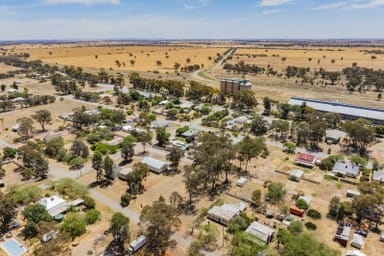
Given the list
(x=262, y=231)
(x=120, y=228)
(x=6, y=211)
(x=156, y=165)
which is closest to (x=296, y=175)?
(x=262, y=231)

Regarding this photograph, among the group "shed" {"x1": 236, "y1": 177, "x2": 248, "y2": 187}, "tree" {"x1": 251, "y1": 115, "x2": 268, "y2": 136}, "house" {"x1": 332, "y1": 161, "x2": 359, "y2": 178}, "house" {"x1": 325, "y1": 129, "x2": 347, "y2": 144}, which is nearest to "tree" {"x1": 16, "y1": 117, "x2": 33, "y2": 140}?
"shed" {"x1": 236, "y1": 177, "x2": 248, "y2": 187}

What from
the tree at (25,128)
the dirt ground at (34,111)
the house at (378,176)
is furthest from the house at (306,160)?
the tree at (25,128)

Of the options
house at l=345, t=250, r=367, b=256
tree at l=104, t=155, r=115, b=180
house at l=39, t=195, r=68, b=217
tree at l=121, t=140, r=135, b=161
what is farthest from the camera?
tree at l=121, t=140, r=135, b=161

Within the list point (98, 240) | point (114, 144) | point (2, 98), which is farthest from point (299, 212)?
point (2, 98)

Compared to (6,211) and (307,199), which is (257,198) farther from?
(6,211)

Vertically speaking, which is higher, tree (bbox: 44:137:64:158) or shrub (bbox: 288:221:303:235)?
tree (bbox: 44:137:64:158)

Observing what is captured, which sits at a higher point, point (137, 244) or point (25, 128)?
point (25, 128)

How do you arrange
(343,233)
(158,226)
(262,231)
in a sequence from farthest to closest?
(343,233) → (262,231) → (158,226)

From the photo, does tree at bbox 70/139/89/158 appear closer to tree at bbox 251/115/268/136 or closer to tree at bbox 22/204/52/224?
tree at bbox 22/204/52/224
